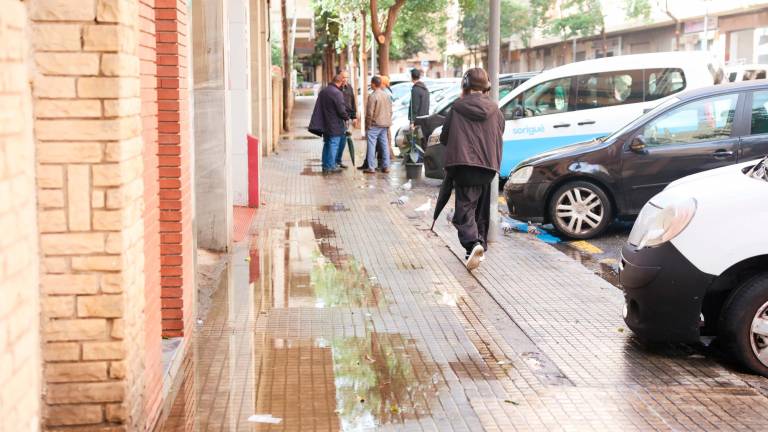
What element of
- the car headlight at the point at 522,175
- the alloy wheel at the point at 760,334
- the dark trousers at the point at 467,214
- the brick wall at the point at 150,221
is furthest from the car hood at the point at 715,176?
the car headlight at the point at 522,175

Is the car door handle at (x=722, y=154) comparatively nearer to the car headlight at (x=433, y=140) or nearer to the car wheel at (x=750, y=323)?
the car wheel at (x=750, y=323)

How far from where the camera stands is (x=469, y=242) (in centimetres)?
955

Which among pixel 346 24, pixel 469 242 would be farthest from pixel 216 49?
pixel 346 24

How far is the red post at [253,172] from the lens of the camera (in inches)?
540

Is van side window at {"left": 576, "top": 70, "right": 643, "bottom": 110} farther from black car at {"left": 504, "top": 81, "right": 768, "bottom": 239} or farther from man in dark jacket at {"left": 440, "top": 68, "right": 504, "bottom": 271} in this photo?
man in dark jacket at {"left": 440, "top": 68, "right": 504, "bottom": 271}

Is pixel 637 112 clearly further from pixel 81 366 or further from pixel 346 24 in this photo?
pixel 346 24

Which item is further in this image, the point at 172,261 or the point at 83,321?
the point at 172,261

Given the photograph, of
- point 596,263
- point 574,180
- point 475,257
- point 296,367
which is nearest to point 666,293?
point 296,367

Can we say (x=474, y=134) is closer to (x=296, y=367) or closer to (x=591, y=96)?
(x=296, y=367)

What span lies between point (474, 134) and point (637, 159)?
8.86 ft

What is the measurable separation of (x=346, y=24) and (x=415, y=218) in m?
27.9

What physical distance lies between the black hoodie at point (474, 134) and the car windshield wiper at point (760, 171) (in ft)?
9.76

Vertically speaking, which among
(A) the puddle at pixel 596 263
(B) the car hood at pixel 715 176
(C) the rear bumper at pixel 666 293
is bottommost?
(A) the puddle at pixel 596 263

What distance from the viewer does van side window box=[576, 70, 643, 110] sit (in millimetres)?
15156
